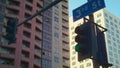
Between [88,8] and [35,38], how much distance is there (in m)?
61.3

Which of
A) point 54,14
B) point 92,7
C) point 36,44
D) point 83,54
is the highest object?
point 54,14

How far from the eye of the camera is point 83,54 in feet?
26.9

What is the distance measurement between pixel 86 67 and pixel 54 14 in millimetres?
35705

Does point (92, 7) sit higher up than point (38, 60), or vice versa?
point (38, 60)

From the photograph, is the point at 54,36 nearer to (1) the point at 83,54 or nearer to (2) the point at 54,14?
(2) the point at 54,14

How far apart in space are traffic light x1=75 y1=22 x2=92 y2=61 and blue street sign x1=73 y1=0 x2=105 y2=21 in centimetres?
51

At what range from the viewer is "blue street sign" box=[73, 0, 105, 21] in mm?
8578

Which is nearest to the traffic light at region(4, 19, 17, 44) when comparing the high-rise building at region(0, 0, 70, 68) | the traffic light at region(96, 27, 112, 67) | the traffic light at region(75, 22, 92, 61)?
the traffic light at region(75, 22, 92, 61)

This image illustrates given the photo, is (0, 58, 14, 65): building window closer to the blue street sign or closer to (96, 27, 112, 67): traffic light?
the blue street sign

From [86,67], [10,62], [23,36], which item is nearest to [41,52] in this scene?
[23,36]

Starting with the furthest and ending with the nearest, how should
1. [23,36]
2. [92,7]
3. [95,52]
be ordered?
[23,36]
[92,7]
[95,52]

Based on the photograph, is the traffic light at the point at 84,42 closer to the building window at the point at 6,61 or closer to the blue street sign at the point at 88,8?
the blue street sign at the point at 88,8

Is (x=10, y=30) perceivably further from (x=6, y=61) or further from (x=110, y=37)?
(x=110, y=37)

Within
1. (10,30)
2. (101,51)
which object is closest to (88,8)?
(101,51)
